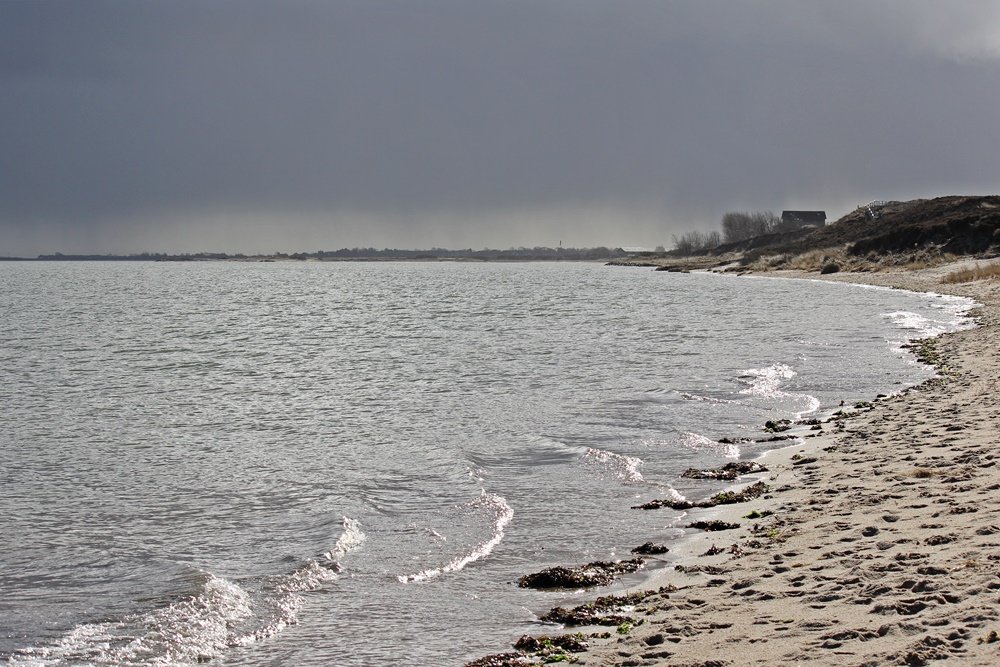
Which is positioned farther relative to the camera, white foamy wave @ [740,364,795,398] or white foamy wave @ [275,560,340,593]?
white foamy wave @ [740,364,795,398]

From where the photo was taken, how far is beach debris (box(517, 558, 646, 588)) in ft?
34.7

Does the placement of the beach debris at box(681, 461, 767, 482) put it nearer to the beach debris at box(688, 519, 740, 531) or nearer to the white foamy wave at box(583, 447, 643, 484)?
the white foamy wave at box(583, 447, 643, 484)

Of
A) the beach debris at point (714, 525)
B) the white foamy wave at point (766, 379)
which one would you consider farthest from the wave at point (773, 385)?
the beach debris at point (714, 525)

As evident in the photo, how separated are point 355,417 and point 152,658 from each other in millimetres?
15141

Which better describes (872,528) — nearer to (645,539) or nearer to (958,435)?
(645,539)

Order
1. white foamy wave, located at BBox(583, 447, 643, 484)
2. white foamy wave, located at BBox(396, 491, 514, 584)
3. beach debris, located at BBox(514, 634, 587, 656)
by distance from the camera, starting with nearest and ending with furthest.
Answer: beach debris, located at BBox(514, 634, 587, 656) → white foamy wave, located at BBox(396, 491, 514, 584) → white foamy wave, located at BBox(583, 447, 643, 484)

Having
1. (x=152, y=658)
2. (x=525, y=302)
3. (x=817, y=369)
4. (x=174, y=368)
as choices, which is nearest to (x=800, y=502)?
(x=152, y=658)

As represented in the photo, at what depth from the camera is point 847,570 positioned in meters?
9.37

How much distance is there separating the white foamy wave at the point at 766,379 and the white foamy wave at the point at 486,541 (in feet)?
39.8

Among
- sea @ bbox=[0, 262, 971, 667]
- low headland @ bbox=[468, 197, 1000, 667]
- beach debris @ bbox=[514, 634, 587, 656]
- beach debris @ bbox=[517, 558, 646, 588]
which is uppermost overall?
low headland @ bbox=[468, 197, 1000, 667]

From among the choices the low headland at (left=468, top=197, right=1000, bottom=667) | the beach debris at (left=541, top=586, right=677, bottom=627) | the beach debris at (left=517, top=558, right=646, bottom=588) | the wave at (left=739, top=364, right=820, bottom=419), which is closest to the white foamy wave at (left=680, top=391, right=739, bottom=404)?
the wave at (left=739, top=364, right=820, bottom=419)

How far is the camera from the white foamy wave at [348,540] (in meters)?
12.2

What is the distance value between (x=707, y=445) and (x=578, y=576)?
27.3 ft

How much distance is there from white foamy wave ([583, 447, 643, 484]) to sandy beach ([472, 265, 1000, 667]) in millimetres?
1913
